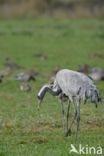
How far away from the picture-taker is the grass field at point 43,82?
31.6ft

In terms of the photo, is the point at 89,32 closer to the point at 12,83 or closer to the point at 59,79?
the point at 12,83

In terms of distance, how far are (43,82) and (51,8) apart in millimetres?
20922

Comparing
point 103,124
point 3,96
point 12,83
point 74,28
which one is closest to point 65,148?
point 103,124

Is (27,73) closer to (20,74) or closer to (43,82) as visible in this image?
(20,74)

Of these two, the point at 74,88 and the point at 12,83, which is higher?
the point at 74,88

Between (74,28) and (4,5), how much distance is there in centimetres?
750

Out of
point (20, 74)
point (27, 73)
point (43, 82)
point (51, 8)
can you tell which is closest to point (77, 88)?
point (43, 82)

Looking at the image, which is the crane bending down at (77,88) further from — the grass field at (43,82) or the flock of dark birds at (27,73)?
the flock of dark birds at (27,73)

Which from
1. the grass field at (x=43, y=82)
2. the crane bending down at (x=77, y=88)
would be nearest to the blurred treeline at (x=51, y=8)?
the grass field at (x=43, y=82)

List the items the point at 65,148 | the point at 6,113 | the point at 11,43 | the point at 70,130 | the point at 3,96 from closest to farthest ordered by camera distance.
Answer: the point at 65,148, the point at 70,130, the point at 6,113, the point at 3,96, the point at 11,43

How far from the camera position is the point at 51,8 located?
37375 millimetres

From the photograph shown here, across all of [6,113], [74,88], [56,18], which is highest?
[74,88]

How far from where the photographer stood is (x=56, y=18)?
35.8 m

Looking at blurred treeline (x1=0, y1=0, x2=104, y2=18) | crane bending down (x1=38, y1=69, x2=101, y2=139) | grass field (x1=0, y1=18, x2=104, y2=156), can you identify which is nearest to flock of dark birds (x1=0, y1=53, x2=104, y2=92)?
grass field (x1=0, y1=18, x2=104, y2=156)
